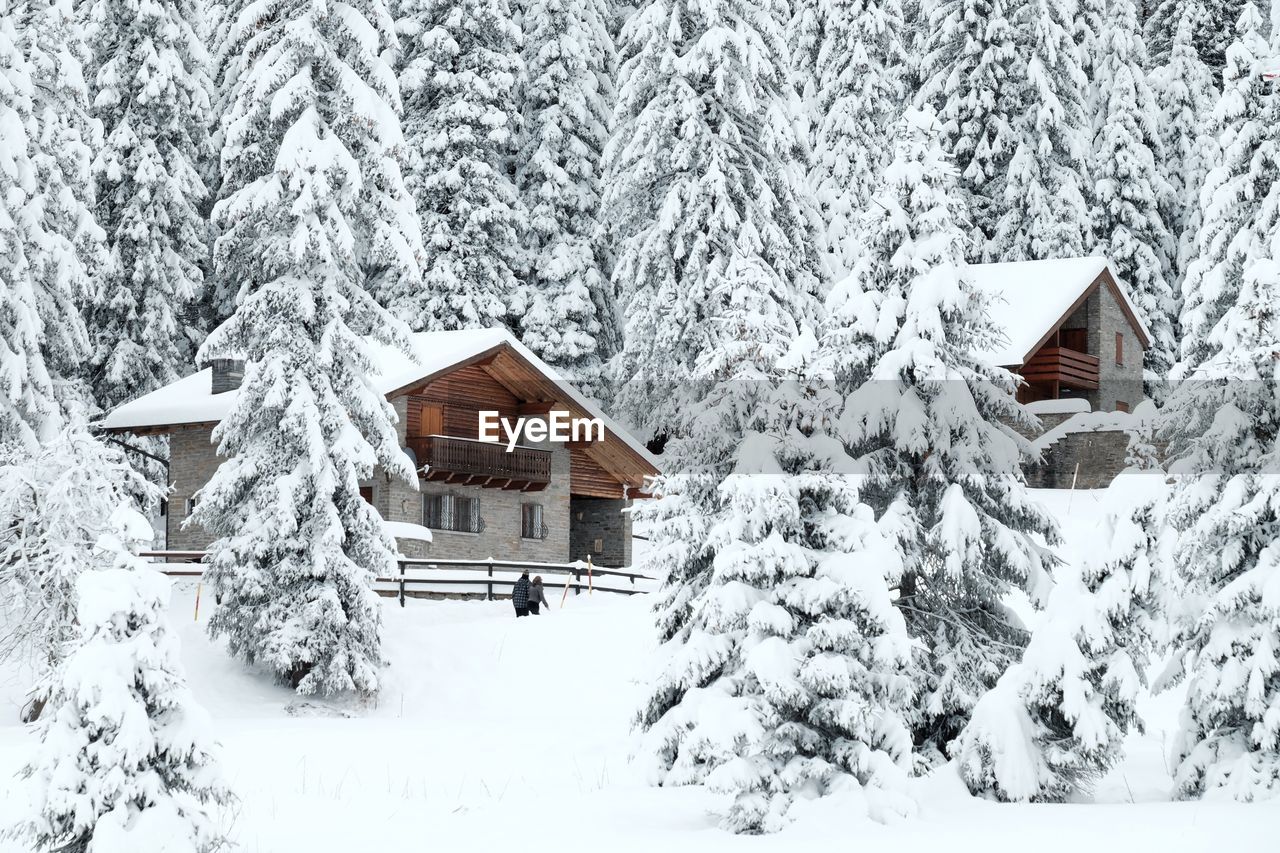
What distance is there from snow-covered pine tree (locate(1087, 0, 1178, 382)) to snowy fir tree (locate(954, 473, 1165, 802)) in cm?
3718

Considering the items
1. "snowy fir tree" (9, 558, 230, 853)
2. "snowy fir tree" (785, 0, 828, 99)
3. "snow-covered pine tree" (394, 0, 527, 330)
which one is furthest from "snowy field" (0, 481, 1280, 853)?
"snowy fir tree" (785, 0, 828, 99)

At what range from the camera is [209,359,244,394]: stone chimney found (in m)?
37.5

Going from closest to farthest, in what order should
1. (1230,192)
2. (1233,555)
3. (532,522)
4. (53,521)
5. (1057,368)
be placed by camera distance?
(1233,555), (53,521), (1230,192), (532,522), (1057,368)

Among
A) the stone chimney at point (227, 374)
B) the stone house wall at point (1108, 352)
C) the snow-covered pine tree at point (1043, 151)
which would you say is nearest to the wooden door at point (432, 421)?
the stone chimney at point (227, 374)

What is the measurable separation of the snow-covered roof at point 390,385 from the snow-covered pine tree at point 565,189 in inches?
320

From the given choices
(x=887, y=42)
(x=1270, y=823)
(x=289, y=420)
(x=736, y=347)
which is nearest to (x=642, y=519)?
(x=736, y=347)

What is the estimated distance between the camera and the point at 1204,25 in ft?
193

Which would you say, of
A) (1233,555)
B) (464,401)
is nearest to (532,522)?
(464,401)

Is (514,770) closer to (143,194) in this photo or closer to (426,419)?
(426,419)

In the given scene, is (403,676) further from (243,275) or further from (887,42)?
(887,42)

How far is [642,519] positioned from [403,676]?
1239cm

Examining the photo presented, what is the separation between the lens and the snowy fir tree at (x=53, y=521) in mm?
22188

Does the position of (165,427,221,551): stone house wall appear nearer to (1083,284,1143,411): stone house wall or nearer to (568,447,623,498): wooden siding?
(568,447,623,498): wooden siding

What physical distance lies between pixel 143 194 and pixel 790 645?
33.6 metres
